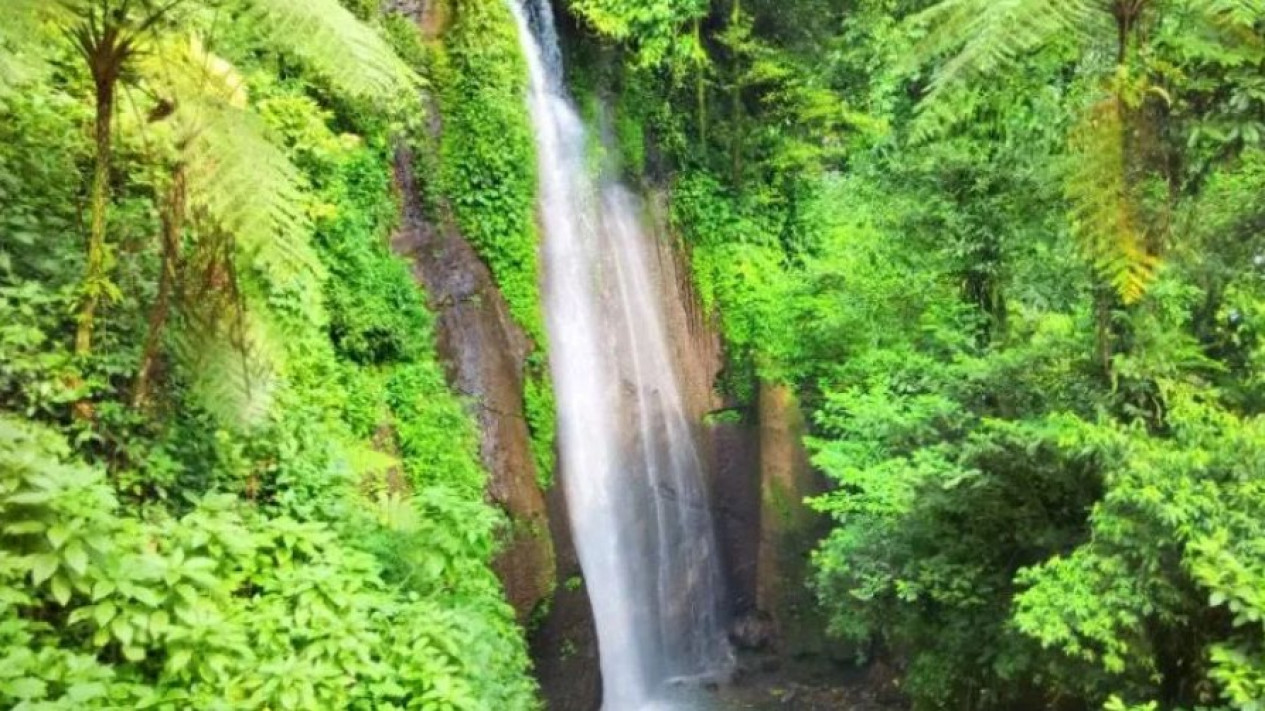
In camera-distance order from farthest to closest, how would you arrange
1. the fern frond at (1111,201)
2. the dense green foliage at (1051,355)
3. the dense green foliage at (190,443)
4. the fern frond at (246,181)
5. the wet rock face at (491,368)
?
the wet rock face at (491,368), the dense green foliage at (1051,355), the fern frond at (1111,201), the fern frond at (246,181), the dense green foliage at (190,443)

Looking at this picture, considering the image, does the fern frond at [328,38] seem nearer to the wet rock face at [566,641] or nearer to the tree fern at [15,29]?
the tree fern at [15,29]

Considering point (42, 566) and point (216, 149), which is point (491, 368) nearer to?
point (216, 149)

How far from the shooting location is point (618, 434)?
10977 mm

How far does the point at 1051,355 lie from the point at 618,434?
5585 mm

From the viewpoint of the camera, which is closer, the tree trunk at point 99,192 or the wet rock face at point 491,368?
the tree trunk at point 99,192

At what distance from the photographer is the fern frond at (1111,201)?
4.00m

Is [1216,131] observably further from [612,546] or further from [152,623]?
[612,546]

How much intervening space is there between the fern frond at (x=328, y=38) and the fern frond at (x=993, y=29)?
8.02 feet

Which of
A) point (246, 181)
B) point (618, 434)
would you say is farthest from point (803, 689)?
point (246, 181)

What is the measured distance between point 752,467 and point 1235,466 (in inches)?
Answer: 289

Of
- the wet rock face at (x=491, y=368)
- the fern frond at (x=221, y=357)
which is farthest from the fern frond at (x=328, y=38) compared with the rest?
the wet rock face at (x=491, y=368)

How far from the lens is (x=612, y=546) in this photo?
409 inches

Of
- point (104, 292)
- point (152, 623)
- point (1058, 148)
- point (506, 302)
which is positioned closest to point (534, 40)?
point (506, 302)

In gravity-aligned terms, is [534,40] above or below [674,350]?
above
